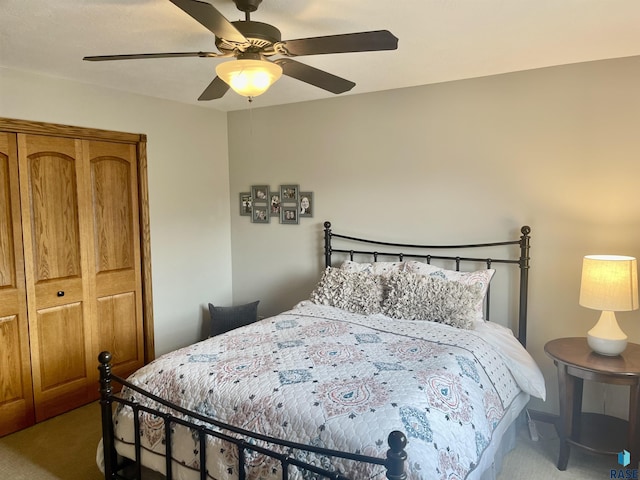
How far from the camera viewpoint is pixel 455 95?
336cm

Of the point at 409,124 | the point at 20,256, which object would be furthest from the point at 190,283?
the point at 409,124

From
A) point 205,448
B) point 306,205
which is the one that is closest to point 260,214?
point 306,205

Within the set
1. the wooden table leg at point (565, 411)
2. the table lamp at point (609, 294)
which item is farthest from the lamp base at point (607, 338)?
the wooden table leg at point (565, 411)

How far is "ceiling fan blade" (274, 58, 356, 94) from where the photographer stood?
211 centimetres

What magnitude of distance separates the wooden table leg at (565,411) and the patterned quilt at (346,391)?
28cm

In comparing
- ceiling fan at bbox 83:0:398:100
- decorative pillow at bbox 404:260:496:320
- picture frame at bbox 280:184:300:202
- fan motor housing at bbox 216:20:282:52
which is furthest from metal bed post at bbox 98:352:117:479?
picture frame at bbox 280:184:300:202

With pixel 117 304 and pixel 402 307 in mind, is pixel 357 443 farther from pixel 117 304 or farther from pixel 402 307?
pixel 117 304

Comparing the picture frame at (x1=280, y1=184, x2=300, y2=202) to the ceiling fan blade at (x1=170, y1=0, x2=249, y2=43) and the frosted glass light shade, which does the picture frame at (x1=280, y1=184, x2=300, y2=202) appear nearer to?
the frosted glass light shade

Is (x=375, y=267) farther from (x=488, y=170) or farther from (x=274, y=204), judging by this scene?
(x=274, y=204)

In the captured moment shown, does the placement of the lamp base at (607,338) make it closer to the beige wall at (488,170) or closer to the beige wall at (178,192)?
the beige wall at (488,170)

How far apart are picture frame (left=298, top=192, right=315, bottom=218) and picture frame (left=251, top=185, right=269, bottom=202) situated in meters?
0.38

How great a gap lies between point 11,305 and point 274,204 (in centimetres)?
219

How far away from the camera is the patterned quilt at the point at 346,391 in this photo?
175cm

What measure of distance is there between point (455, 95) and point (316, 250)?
1709mm
